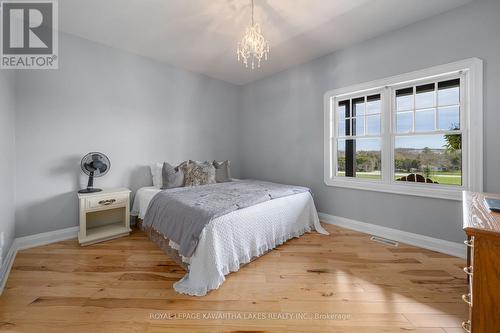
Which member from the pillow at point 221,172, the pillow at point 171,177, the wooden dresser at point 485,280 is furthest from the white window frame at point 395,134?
the pillow at point 171,177

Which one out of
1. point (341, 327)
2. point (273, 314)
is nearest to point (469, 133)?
point (341, 327)

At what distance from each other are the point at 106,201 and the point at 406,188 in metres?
3.75

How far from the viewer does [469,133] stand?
2119mm

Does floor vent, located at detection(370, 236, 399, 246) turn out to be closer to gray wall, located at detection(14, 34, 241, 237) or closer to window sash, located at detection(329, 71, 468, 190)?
window sash, located at detection(329, 71, 468, 190)

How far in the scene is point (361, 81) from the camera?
285 cm

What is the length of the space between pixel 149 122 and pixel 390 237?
151 inches

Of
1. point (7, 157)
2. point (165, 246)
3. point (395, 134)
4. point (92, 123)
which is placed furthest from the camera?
point (92, 123)

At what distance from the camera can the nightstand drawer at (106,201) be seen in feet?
8.11

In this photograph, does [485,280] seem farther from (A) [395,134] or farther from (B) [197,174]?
(B) [197,174]

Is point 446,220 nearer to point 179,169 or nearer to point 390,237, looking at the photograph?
point 390,237

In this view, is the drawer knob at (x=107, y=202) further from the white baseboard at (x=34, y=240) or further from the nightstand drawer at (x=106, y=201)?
the white baseboard at (x=34, y=240)

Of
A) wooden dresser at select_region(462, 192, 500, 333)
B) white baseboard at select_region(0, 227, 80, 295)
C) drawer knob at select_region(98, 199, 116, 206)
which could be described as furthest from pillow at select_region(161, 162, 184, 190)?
wooden dresser at select_region(462, 192, 500, 333)

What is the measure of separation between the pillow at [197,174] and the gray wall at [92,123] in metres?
0.53

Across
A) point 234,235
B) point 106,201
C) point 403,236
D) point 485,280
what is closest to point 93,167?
point 106,201
